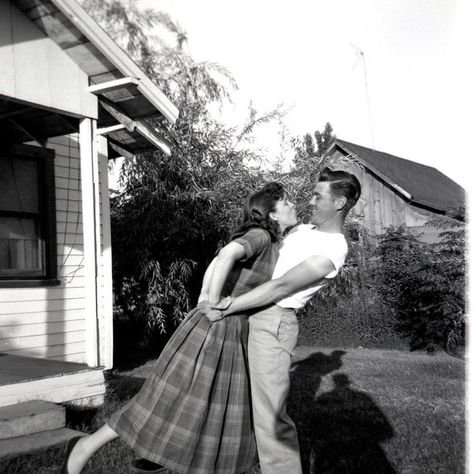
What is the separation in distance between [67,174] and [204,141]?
4392 millimetres

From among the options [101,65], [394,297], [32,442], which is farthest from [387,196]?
[32,442]

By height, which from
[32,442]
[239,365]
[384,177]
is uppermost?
[384,177]

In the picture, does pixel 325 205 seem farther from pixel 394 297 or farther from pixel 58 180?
pixel 394 297

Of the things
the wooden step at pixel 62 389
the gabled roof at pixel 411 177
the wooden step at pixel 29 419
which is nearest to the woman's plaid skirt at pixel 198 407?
the wooden step at pixel 29 419

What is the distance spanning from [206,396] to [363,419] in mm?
3307

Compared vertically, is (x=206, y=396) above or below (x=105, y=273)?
below

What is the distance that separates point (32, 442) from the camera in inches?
148

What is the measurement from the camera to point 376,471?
14.0 ft

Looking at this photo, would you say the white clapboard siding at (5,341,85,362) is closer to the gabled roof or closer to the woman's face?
the woman's face

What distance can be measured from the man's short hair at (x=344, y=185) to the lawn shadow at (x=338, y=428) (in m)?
2.28

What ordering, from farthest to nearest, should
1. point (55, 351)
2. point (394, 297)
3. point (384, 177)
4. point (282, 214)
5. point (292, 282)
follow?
point (384, 177)
point (394, 297)
point (55, 351)
point (282, 214)
point (292, 282)

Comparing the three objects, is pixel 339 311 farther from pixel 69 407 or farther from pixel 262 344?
pixel 262 344

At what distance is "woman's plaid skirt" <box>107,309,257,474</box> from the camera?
2945mm

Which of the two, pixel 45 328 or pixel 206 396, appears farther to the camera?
pixel 45 328
